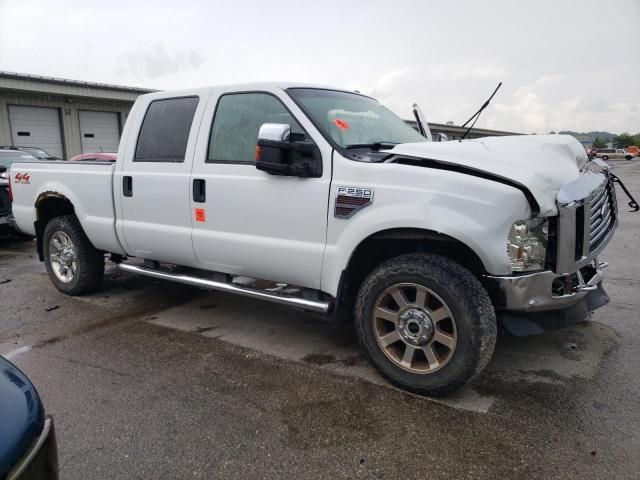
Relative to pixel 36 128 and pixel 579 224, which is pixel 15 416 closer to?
pixel 579 224

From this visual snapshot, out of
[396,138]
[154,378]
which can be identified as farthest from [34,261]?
[396,138]

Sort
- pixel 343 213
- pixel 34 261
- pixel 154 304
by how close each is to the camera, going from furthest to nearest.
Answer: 1. pixel 34 261
2. pixel 154 304
3. pixel 343 213

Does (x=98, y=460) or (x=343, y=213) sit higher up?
(x=343, y=213)

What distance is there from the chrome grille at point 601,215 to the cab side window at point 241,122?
2.11 m

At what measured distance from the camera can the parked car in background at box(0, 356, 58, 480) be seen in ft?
4.55

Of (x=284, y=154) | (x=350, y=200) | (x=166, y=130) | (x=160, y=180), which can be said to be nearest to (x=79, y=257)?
(x=160, y=180)

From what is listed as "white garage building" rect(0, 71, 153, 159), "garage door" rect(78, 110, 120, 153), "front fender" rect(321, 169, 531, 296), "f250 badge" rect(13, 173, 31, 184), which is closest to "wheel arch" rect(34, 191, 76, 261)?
"f250 badge" rect(13, 173, 31, 184)

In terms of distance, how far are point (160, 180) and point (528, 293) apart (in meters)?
3.01

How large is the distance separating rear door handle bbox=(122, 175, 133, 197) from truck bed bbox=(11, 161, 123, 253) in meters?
0.20

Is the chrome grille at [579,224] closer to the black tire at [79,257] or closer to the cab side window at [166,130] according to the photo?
the cab side window at [166,130]

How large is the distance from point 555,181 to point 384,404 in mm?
1681

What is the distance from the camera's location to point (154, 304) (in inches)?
200

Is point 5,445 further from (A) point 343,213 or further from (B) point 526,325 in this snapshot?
(B) point 526,325

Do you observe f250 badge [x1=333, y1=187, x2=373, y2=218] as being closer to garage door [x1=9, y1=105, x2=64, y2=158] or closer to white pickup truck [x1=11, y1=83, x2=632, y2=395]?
white pickup truck [x1=11, y1=83, x2=632, y2=395]
